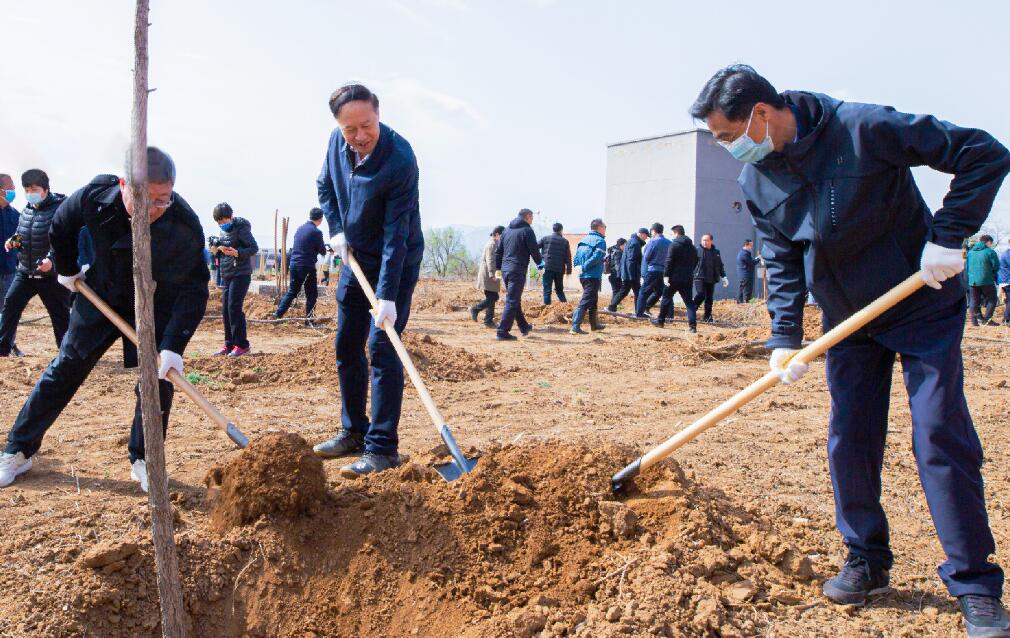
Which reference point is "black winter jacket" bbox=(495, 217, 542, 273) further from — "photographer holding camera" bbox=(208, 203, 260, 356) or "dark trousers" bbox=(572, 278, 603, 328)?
"photographer holding camera" bbox=(208, 203, 260, 356)

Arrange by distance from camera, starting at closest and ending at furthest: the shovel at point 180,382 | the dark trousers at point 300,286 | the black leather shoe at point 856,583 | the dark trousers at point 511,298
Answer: the black leather shoe at point 856,583 < the shovel at point 180,382 < the dark trousers at point 511,298 < the dark trousers at point 300,286

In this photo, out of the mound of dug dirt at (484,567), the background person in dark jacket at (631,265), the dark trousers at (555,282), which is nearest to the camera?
the mound of dug dirt at (484,567)

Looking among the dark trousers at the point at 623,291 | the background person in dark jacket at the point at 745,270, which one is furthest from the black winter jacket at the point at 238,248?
the background person in dark jacket at the point at 745,270

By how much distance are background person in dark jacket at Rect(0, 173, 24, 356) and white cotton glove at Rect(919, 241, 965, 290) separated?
8.76 metres

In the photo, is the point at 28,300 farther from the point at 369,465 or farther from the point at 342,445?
the point at 369,465

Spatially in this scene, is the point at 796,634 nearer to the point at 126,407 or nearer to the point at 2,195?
the point at 126,407

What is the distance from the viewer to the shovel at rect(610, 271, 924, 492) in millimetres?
2412

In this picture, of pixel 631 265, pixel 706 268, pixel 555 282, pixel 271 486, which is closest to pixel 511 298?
pixel 706 268

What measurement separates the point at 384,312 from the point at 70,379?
165cm

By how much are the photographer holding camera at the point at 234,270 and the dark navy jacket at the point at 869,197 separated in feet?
23.9

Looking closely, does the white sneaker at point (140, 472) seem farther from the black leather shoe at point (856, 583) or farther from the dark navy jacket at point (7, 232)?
the dark navy jacket at point (7, 232)

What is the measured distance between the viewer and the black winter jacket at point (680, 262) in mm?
12438

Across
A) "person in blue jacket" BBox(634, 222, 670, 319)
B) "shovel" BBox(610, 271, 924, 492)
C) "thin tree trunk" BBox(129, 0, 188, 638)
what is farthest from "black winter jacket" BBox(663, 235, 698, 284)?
"thin tree trunk" BBox(129, 0, 188, 638)

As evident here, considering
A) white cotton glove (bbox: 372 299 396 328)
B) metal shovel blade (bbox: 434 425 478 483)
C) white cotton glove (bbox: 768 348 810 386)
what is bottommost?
metal shovel blade (bbox: 434 425 478 483)
